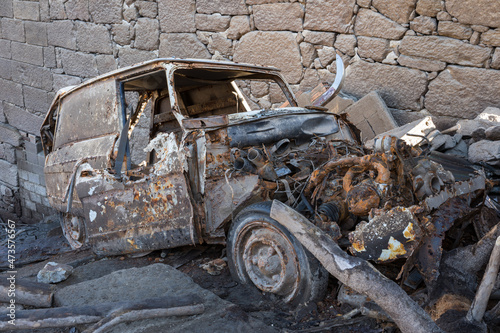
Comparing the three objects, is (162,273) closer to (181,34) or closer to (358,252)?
(358,252)

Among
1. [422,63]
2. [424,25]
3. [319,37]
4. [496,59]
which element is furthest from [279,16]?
[496,59]

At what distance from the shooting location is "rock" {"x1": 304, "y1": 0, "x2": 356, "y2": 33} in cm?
577

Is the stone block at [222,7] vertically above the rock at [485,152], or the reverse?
the stone block at [222,7]

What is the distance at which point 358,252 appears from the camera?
8.35 feet

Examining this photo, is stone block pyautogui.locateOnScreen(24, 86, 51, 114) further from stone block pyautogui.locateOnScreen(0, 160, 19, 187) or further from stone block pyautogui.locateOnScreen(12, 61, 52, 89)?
stone block pyautogui.locateOnScreen(0, 160, 19, 187)

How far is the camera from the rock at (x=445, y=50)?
16.3 ft

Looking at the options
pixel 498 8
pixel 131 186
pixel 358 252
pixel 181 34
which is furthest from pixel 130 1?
pixel 358 252

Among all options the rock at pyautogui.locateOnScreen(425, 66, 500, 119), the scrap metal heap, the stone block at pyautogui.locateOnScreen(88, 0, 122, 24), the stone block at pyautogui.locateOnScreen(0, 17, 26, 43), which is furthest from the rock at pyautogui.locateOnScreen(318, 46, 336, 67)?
the stone block at pyautogui.locateOnScreen(0, 17, 26, 43)

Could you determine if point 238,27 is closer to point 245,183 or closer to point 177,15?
point 177,15

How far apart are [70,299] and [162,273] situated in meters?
0.69

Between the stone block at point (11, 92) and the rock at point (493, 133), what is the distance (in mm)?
9333

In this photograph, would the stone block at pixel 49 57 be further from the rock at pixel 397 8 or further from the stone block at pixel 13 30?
the rock at pixel 397 8

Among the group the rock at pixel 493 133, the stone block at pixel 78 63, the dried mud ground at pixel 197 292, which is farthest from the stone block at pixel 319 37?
the stone block at pixel 78 63

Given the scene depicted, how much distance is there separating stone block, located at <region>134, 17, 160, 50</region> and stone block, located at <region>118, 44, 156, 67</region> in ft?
0.33
